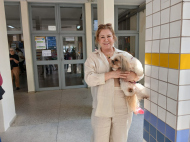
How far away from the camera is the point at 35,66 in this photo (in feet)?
18.4

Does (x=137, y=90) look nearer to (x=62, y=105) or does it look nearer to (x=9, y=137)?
(x=9, y=137)

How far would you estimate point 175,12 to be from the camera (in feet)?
3.26

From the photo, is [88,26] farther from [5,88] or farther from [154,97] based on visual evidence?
[154,97]

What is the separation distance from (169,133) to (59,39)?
517 cm

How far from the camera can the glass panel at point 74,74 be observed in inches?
234

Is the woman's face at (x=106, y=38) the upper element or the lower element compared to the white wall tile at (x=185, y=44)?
upper

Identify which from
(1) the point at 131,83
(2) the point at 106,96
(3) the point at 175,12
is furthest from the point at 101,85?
(3) the point at 175,12

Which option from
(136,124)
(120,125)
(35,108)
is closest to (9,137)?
(35,108)

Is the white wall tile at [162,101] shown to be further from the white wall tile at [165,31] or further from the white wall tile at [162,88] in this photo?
the white wall tile at [165,31]

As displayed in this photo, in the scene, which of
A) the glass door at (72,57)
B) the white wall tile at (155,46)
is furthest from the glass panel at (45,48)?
the white wall tile at (155,46)

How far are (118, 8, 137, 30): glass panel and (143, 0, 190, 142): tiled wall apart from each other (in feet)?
16.3

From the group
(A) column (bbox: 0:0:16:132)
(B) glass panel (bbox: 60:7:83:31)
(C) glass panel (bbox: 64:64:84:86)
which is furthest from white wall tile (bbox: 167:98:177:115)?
(B) glass panel (bbox: 60:7:83:31)

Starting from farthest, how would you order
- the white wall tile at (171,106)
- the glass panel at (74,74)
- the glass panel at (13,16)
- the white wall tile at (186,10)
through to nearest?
1. the glass panel at (74,74)
2. the glass panel at (13,16)
3. the white wall tile at (171,106)
4. the white wall tile at (186,10)

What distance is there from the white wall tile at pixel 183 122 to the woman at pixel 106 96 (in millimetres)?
518
